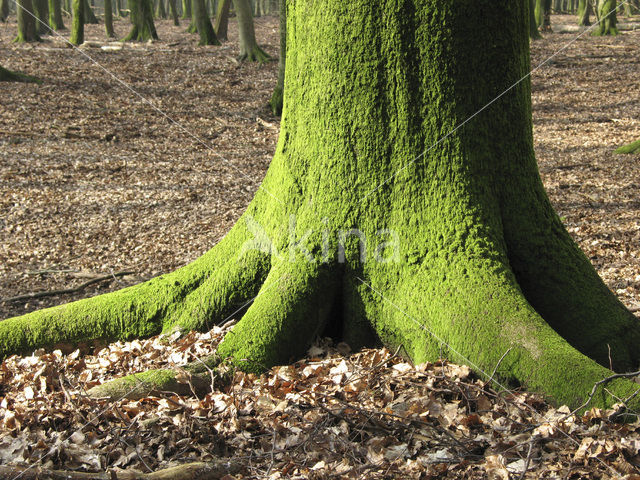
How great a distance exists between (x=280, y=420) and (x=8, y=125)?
38.2 ft

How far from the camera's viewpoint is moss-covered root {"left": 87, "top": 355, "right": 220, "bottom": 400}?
138 inches

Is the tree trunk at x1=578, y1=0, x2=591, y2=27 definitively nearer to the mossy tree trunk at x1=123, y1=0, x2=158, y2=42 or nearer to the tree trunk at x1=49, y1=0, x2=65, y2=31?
the mossy tree trunk at x1=123, y1=0, x2=158, y2=42

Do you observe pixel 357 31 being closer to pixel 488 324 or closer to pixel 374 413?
pixel 488 324

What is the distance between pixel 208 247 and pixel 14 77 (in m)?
11.1

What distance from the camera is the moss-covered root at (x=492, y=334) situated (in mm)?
3162

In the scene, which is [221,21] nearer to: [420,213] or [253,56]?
[253,56]

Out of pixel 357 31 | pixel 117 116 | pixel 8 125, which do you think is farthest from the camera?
pixel 117 116

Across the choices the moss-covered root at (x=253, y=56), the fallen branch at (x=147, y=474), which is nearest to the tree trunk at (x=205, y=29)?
the moss-covered root at (x=253, y=56)

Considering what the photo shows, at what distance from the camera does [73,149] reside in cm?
1129

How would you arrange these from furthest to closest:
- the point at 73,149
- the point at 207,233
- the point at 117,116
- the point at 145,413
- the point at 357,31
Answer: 1. the point at 117,116
2. the point at 73,149
3. the point at 207,233
4. the point at 357,31
5. the point at 145,413

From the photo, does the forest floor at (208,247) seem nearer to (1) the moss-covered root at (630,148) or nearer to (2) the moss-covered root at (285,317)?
(2) the moss-covered root at (285,317)

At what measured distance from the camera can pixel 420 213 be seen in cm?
369

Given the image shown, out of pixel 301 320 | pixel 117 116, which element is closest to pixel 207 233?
pixel 301 320

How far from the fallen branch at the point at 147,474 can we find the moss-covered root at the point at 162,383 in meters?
0.77
